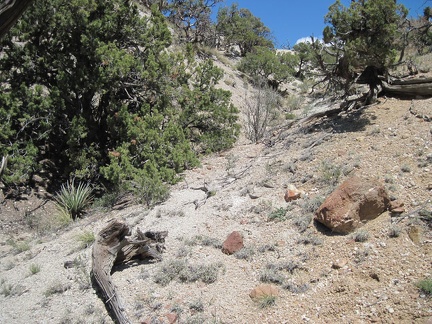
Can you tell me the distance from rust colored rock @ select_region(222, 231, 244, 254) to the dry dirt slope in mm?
106

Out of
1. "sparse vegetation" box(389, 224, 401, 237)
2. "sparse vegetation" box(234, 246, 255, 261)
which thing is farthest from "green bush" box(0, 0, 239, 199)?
"sparse vegetation" box(389, 224, 401, 237)

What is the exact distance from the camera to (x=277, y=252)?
180 inches

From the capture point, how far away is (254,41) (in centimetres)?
2934

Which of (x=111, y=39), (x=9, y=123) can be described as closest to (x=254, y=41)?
(x=111, y=39)

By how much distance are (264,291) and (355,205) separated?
143cm

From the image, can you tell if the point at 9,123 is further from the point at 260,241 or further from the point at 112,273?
the point at 260,241

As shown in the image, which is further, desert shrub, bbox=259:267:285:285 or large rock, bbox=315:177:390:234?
large rock, bbox=315:177:390:234

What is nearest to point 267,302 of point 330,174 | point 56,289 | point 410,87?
point 330,174

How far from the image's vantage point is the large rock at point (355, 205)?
4348mm

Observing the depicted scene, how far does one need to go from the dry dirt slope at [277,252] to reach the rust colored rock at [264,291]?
7 centimetres

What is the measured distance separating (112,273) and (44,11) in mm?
6965

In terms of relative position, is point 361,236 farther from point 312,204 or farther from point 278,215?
point 278,215

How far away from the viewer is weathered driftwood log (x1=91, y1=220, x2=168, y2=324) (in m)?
4.09

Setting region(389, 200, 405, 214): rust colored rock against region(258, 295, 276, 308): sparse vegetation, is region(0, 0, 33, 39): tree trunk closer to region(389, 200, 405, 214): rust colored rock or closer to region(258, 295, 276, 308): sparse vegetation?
region(258, 295, 276, 308): sparse vegetation
